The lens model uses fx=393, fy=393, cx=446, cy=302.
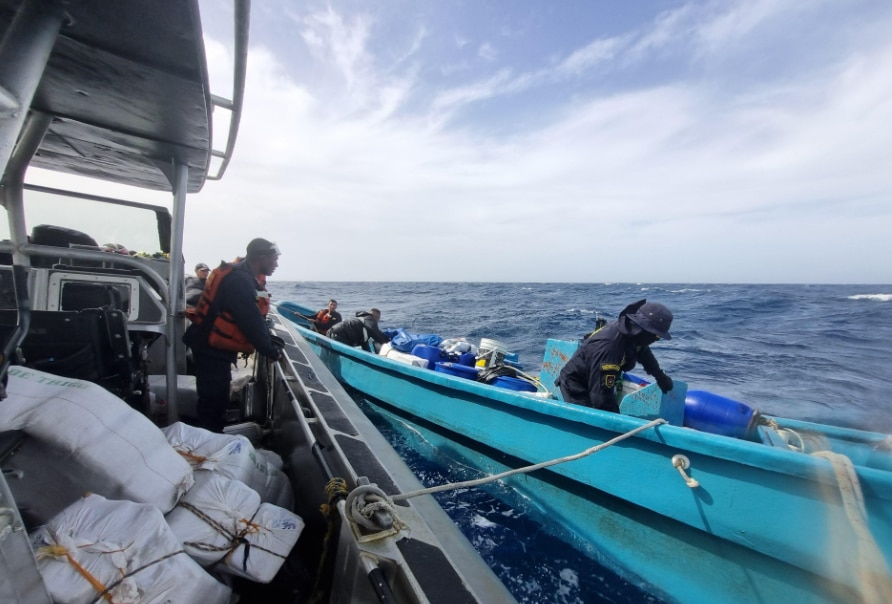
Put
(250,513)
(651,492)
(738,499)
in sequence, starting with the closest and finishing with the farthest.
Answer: (250,513) < (738,499) < (651,492)

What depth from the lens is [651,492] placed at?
9.61ft

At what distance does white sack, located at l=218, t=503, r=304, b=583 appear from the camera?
4.61ft

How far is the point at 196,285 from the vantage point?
278 inches

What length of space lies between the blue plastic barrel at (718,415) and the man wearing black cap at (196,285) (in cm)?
611

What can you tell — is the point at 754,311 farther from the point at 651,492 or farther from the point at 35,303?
the point at 35,303

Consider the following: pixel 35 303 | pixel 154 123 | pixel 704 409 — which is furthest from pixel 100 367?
pixel 704 409

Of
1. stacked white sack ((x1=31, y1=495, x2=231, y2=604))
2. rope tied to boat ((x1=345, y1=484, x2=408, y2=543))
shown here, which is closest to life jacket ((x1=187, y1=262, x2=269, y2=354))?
stacked white sack ((x1=31, y1=495, x2=231, y2=604))

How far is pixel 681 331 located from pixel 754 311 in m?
8.18

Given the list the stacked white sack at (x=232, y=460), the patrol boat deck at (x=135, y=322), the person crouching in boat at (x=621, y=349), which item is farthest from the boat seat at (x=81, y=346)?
the person crouching in boat at (x=621, y=349)

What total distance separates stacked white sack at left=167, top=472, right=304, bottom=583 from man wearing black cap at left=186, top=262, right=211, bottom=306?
472 centimetres

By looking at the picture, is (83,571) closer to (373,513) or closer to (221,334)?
(373,513)

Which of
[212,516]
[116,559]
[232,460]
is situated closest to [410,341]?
[232,460]

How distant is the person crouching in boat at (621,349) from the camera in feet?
10.7

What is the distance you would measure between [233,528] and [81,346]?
1.46 m
